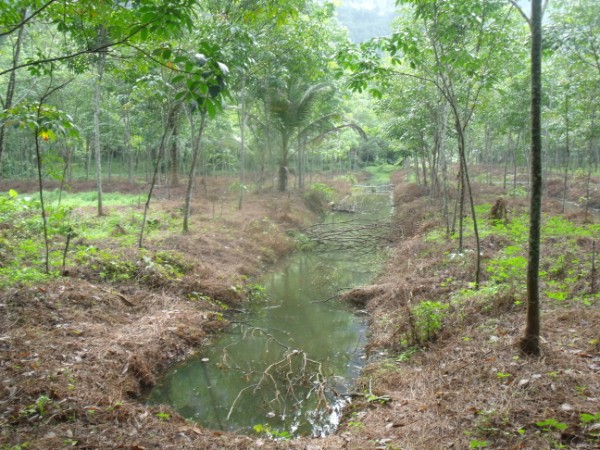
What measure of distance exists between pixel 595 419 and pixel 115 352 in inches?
240

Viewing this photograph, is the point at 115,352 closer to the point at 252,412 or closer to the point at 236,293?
the point at 252,412

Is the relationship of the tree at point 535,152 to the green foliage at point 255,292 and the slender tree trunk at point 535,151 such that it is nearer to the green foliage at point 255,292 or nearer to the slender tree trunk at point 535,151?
the slender tree trunk at point 535,151

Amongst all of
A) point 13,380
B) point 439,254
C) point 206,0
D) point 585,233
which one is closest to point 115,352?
point 13,380

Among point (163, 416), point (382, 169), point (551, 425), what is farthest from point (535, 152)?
point (382, 169)

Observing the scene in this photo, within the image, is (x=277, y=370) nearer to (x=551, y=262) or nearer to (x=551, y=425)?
(x=551, y=425)

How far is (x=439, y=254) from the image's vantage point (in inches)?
436

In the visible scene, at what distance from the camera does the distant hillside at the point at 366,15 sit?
544ft

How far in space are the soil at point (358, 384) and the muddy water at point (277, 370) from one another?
14.5 inches

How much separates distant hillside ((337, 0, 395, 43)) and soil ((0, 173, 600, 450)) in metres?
169

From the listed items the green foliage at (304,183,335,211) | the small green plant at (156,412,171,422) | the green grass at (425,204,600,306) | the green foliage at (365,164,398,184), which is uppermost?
the green foliage at (365,164,398,184)

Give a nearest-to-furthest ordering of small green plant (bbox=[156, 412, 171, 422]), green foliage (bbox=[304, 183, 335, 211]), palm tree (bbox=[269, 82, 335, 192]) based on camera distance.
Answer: small green plant (bbox=[156, 412, 171, 422]), palm tree (bbox=[269, 82, 335, 192]), green foliage (bbox=[304, 183, 335, 211])

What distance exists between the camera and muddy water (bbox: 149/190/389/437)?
567cm

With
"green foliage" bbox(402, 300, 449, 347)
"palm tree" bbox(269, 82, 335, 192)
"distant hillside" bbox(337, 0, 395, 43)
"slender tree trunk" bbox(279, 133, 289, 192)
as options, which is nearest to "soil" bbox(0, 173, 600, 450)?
"green foliage" bbox(402, 300, 449, 347)

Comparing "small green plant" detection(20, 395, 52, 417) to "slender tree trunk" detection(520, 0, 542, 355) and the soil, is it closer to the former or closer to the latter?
the soil
